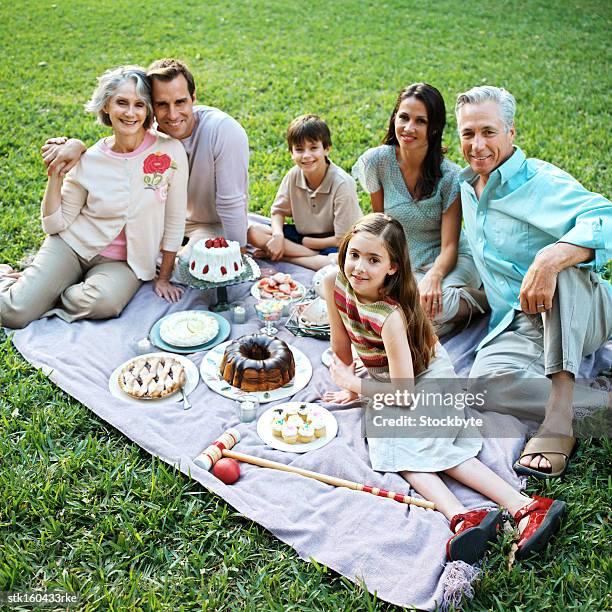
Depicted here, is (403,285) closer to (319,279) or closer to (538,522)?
(538,522)

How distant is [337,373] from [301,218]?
6.45 ft

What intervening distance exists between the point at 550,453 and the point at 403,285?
45.7 inches

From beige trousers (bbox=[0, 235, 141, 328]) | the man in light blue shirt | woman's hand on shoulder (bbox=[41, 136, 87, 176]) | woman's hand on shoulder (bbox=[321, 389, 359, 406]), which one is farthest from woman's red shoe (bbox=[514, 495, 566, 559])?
woman's hand on shoulder (bbox=[41, 136, 87, 176])

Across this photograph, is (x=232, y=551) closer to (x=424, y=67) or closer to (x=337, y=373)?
(x=337, y=373)

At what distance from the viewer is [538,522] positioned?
9.82ft

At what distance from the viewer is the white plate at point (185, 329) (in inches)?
176

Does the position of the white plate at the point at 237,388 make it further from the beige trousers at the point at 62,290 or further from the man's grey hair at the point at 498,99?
the man's grey hair at the point at 498,99

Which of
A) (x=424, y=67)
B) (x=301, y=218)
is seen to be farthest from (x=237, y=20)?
(x=301, y=218)

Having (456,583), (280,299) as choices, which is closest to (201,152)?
(280,299)

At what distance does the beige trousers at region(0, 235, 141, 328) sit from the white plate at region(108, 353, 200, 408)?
22.7 inches

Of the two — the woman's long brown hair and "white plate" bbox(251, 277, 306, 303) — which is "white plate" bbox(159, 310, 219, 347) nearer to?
"white plate" bbox(251, 277, 306, 303)

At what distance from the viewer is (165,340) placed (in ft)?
14.7

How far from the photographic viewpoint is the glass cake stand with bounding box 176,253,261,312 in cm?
468

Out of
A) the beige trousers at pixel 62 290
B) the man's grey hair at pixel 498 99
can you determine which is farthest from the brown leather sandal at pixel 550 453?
the beige trousers at pixel 62 290
